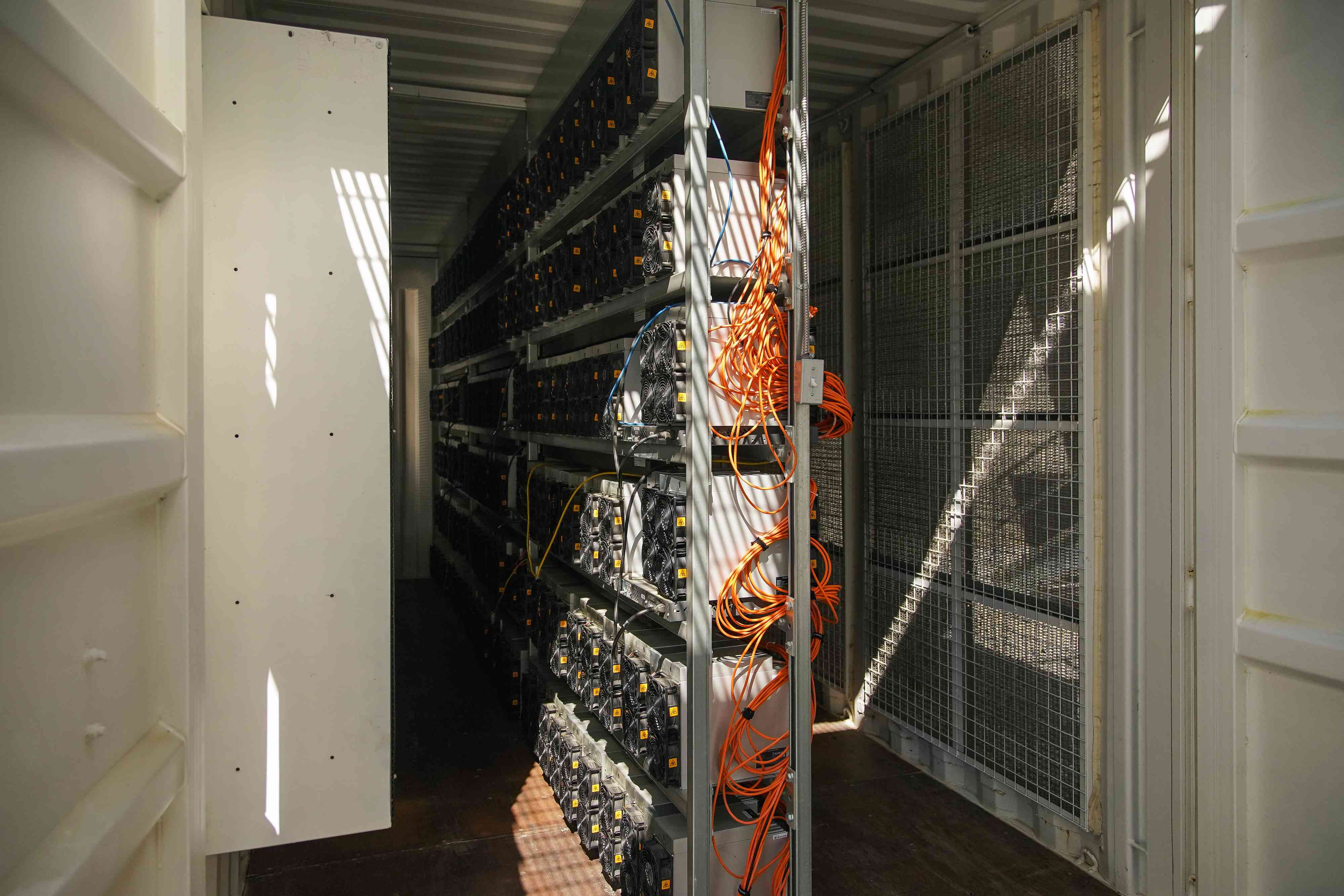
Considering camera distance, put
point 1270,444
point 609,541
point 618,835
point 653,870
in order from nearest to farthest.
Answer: point 1270,444, point 653,870, point 618,835, point 609,541

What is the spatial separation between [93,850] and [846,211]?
4.84 meters

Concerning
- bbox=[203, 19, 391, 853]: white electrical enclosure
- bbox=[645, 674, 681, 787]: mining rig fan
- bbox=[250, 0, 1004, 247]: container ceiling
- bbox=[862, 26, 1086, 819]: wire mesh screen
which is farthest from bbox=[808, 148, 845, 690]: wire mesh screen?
bbox=[203, 19, 391, 853]: white electrical enclosure

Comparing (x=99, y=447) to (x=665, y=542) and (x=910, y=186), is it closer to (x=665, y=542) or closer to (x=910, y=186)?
(x=665, y=542)

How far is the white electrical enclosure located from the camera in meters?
2.55

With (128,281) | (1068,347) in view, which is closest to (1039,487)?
(1068,347)

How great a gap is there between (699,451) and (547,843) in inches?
85.0

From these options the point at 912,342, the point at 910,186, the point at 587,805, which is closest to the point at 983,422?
the point at 912,342

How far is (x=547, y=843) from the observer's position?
13.0 feet

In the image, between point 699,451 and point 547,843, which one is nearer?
point 699,451

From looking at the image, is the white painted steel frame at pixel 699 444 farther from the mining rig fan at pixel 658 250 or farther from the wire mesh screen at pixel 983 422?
the wire mesh screen at pixel 983 422

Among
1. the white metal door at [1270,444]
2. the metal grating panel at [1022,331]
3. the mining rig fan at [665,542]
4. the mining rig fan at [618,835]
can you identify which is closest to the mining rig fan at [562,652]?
the mining rig fan at [618,835]

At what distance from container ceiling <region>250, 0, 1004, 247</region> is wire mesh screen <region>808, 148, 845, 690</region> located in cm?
49

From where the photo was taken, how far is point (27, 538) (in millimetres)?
1152

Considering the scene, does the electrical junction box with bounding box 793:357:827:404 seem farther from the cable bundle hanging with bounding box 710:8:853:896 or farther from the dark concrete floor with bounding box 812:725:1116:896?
the dark concrete floor with bounding box 812:725:1116:896
